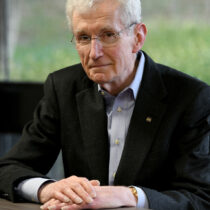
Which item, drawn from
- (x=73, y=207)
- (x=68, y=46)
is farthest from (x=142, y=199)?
(x=68, y=46)

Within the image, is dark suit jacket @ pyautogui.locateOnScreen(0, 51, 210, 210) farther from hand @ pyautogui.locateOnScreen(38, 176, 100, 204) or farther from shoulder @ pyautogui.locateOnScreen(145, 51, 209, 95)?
hand @ pyautogui.locateOnScreen(38, 176, 100, 204)

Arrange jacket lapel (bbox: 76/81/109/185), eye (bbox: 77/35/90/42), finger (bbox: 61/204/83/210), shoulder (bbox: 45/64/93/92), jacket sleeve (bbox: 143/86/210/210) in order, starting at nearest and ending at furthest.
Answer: finger (bbox: 61/204/83/210) → jacket sleeve (bbox: 143/86/210/210) → eye (bbox: 77/35/90/42) → jacket lapel (bbox: 76/81/109/185) → shoulder (bbox: 45/64/93/92)

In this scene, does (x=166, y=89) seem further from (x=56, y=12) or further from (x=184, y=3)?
(x=56, y=12)

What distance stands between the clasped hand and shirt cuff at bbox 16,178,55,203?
0.21ft

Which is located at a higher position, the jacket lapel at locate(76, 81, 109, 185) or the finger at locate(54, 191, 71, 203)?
the jacket lapel at locate(76, 81, 109, 185)

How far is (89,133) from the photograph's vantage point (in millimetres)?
2270

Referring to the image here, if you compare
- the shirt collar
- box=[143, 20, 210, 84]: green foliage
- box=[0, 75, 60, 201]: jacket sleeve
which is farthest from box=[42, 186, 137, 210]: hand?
box=[143, 20, 210, 84]: green foliage

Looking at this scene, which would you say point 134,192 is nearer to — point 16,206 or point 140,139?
point 140,139

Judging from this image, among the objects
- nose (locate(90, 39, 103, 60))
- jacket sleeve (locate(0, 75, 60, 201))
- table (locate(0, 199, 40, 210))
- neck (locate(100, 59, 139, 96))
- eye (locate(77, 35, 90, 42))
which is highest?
eye (locate(77, 35, 90, 42))

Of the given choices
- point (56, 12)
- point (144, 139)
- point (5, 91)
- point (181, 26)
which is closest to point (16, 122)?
point (5, 91)

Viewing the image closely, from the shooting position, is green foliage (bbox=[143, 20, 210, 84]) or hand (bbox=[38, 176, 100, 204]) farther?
green foliage (bbox=[143, 20, 210, 84])

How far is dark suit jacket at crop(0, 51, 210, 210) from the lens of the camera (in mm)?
2068

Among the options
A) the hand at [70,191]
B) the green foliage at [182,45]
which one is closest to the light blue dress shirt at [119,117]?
the hand at [70,191]

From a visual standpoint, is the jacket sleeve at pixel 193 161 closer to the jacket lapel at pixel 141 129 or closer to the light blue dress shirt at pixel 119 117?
the jacket lapel at pixel 141 129
